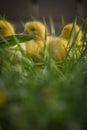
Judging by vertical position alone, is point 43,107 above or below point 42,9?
above

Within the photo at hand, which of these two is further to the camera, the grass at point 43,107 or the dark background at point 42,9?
the dark background at point 42,9

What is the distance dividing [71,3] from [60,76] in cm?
431

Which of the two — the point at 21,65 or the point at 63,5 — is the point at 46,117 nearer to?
the point at 21,65

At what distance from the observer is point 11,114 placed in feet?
A: 2.67

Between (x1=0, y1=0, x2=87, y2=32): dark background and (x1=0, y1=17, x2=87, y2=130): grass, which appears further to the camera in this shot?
(x1=0, y1=0, x2=87, y2=32): dark background

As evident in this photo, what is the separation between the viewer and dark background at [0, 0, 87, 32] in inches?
205

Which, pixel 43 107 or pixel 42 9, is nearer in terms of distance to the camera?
pixel 43 107

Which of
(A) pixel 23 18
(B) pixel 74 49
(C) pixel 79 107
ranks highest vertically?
(C) pixel 79 107

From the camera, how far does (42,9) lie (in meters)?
5.35

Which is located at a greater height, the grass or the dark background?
the grass

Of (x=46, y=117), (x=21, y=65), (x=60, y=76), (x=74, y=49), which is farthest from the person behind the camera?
(x=74, y=49)

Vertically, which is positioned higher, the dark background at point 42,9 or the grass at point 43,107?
the grass at point 43,107

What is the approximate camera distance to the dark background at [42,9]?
521cm

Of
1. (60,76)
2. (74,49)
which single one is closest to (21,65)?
(60,76)
